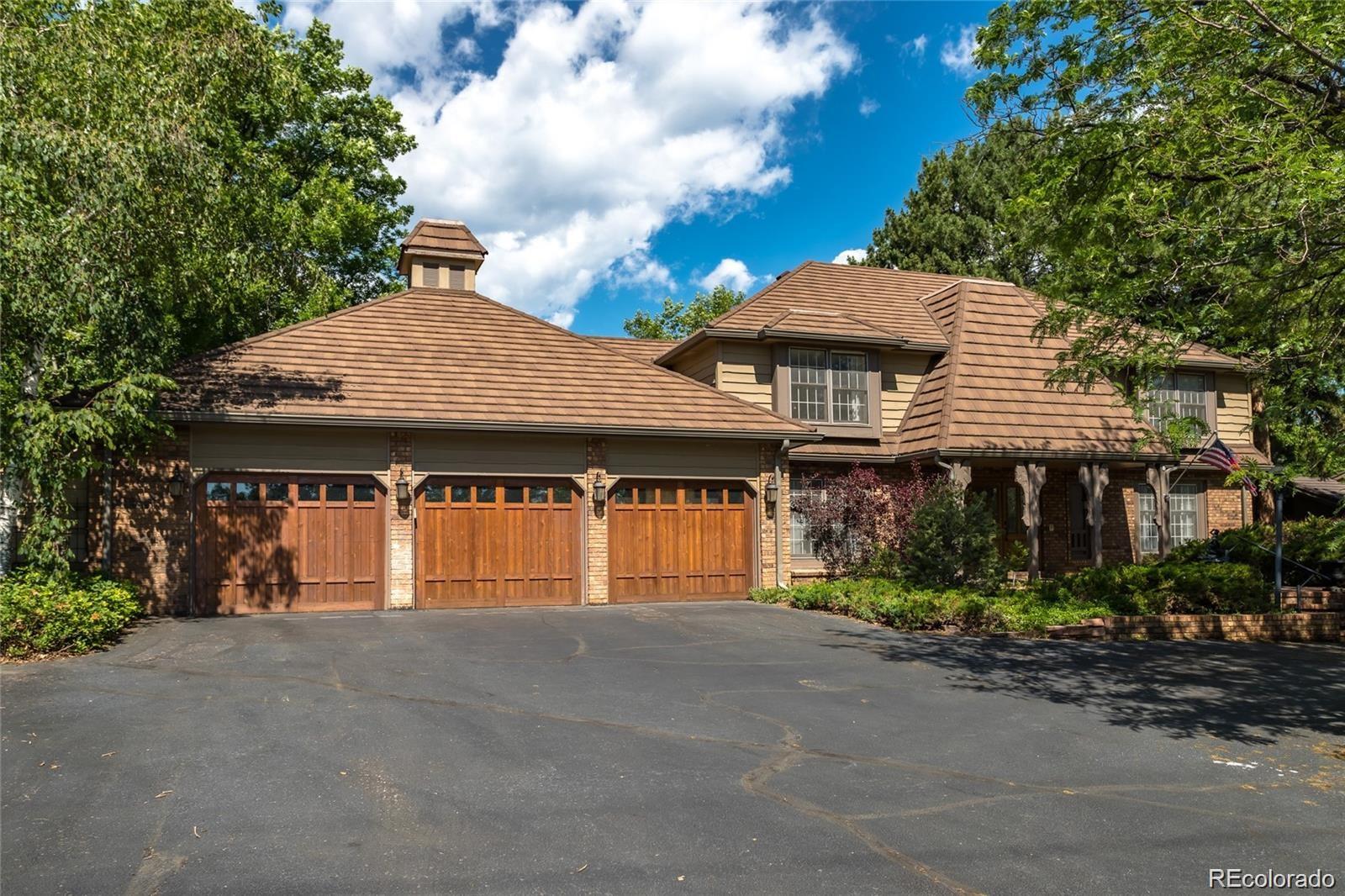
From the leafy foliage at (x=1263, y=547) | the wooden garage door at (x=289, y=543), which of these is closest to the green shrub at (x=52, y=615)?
the wooden garage door at (x=289, y=543)

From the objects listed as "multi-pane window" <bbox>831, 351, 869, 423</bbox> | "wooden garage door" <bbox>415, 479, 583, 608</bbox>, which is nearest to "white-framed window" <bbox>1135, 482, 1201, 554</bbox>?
"multi-pane window" <bbox>831, 351, 869, 423</bbox>

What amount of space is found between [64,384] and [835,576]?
1377cm

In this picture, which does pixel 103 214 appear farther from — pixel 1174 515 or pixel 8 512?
pixel 1174 515

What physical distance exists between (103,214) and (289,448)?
473cm

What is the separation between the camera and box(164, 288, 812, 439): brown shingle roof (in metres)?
15.5

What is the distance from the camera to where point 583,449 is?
1712 cm

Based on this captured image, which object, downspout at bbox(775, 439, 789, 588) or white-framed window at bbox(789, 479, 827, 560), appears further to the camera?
white-framed window at bbox(789, 479, 827, 560)

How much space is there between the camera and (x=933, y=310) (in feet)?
78.5

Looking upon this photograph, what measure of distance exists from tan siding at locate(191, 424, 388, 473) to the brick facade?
308 mm

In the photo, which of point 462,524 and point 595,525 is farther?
point 595,525

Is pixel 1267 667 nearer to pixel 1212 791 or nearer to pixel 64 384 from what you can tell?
pixel 1212 791

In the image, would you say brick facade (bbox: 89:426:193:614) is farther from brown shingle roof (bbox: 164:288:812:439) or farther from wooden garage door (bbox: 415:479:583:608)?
wooden garage door (bbox: 415:479:583:608)

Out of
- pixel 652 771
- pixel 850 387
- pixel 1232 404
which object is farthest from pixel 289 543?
pixel 1232 404

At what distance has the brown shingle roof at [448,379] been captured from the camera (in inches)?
609
